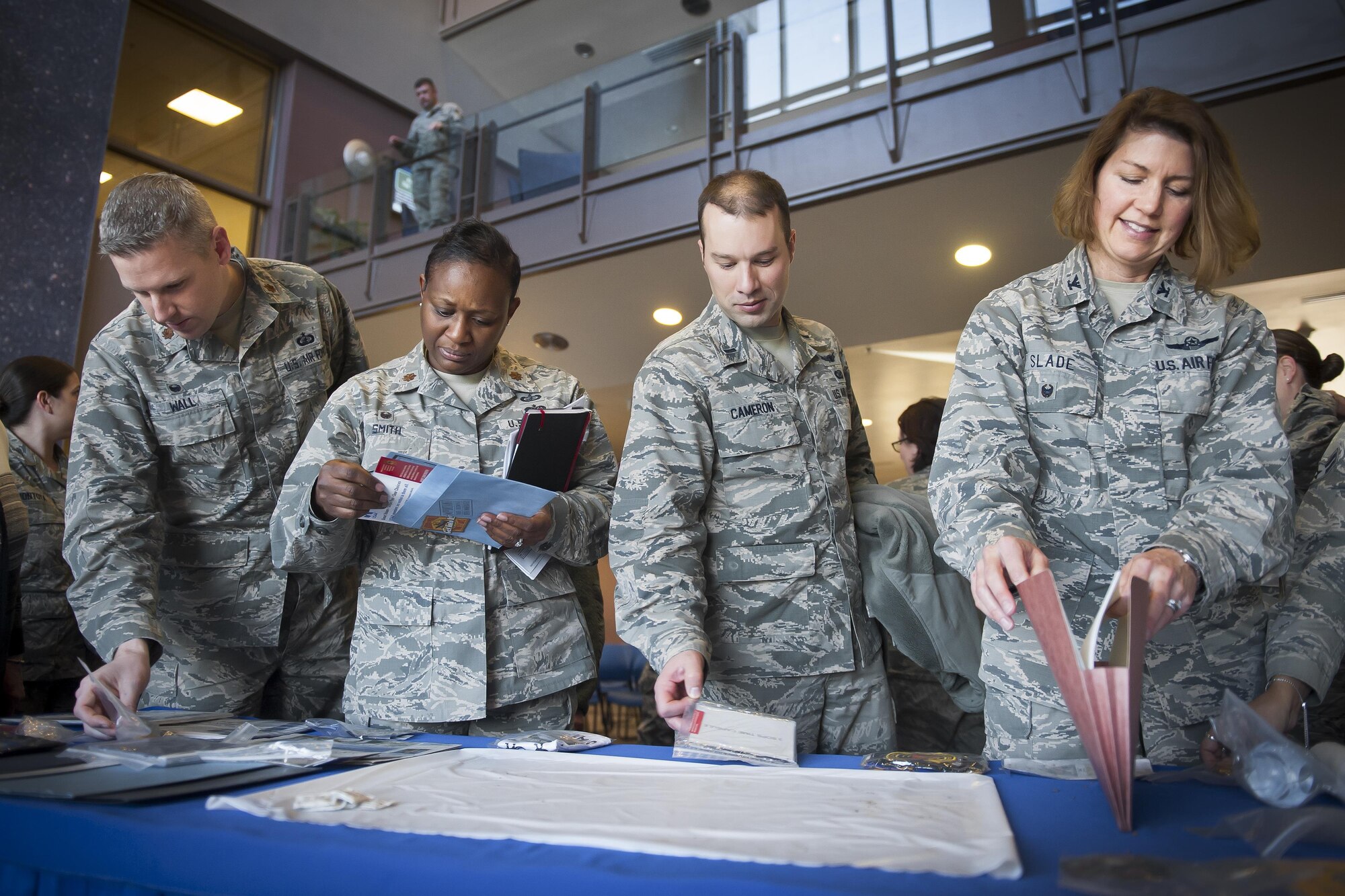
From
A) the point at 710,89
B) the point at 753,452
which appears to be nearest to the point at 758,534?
the point at 753,452

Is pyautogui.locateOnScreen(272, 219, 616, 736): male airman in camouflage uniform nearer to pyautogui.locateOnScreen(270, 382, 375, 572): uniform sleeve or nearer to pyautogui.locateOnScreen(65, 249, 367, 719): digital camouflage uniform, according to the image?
pyautogui.locateOnScreen(270, 382, 375, 572): uniform sleeve

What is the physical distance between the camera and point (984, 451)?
1208 millimetres

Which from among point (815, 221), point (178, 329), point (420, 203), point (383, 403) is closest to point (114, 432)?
point (178, 329)

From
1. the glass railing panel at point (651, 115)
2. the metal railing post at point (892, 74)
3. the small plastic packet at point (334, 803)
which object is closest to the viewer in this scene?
the small plastic packet at point (334, 803)

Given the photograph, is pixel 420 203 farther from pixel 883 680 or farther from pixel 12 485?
pixel 883 680

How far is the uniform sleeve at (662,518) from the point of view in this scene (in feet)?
4.31

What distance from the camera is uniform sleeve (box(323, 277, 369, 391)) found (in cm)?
210

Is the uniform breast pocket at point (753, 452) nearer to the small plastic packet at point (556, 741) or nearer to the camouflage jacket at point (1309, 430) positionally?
the small plastic packet at point (556, 741)

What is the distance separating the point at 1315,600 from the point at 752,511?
0.82m

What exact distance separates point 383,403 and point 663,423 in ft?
1.92

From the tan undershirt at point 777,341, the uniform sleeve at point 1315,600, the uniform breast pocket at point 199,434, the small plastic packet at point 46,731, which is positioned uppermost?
the tan undershirt at point 777,341

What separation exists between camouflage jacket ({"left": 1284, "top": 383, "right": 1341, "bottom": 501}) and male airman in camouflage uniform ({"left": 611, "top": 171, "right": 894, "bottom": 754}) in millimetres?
1006

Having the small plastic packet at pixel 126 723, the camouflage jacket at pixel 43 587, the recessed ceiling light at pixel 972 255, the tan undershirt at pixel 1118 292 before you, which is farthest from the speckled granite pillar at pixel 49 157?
the recessed ceiling light at pixel 972 255

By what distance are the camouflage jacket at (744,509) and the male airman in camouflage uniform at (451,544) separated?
25 centimetres
